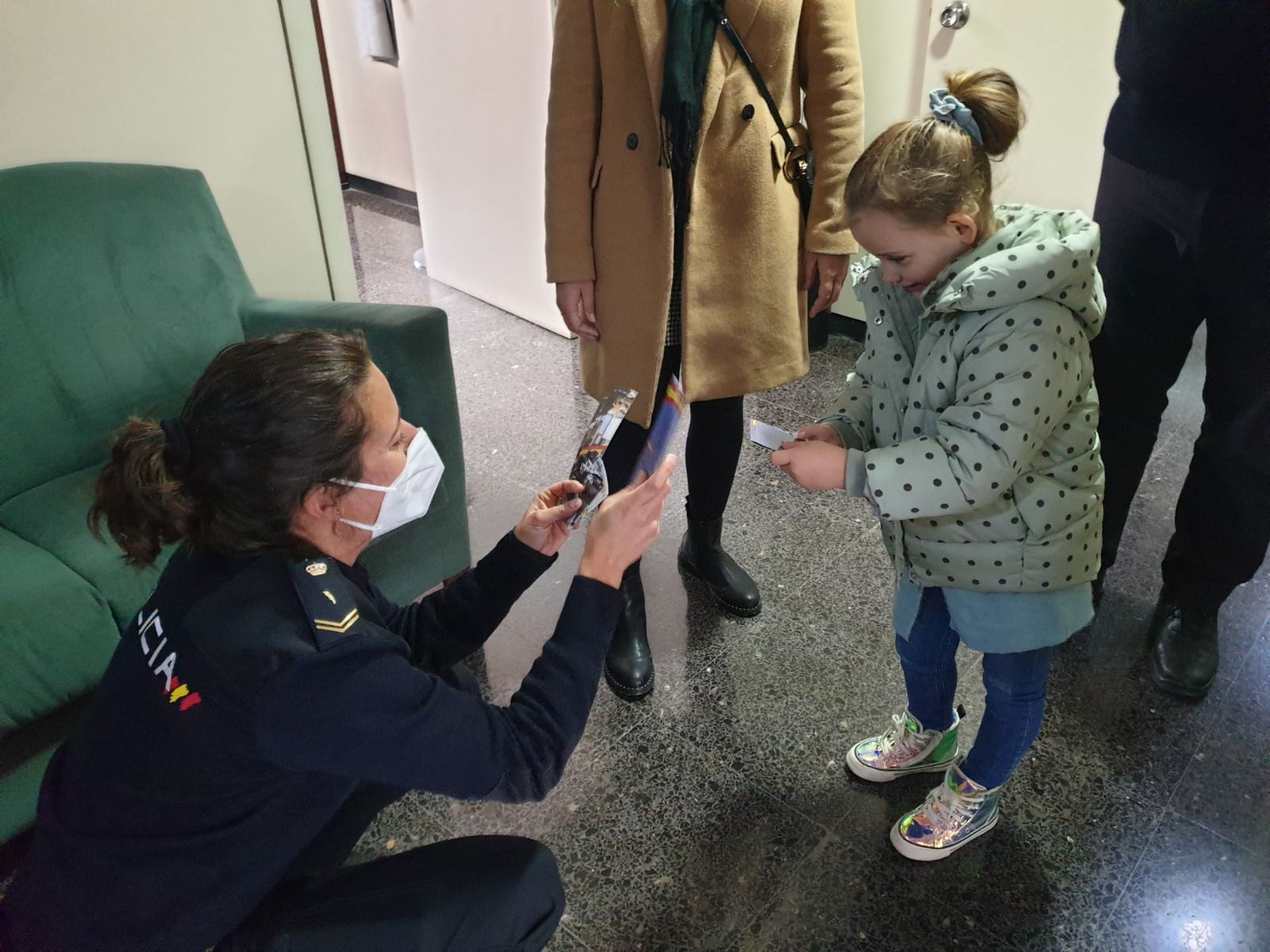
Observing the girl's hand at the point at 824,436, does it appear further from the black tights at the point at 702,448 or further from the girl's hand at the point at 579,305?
the girl's hand at the point at 579,305

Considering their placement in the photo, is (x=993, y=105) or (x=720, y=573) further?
(x=720, y=573)

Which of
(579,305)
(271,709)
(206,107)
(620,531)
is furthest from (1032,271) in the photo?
(206,107)

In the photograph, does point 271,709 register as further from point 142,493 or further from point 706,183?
point 706,183

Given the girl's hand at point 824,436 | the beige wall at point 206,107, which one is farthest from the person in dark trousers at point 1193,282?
the beige wall at point 206,107

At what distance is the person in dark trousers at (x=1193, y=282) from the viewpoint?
1.28 meters

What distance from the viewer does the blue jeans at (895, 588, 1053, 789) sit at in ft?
4.02

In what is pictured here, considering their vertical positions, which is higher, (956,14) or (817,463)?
(956,14)

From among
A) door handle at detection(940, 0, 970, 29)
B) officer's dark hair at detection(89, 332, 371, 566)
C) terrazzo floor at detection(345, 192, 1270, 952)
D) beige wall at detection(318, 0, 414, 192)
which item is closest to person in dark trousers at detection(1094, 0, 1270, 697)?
terrazzo floor at detection(345, 192, 1270, 952)

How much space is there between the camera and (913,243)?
1041 mm

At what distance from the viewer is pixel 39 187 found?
1657 millimetres

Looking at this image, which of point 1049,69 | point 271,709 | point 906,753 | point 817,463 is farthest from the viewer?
point 1049,69

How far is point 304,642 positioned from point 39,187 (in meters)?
1.32

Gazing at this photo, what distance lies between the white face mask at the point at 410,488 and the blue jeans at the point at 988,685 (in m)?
0.70

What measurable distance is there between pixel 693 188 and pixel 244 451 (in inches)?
Answer: 32.3
